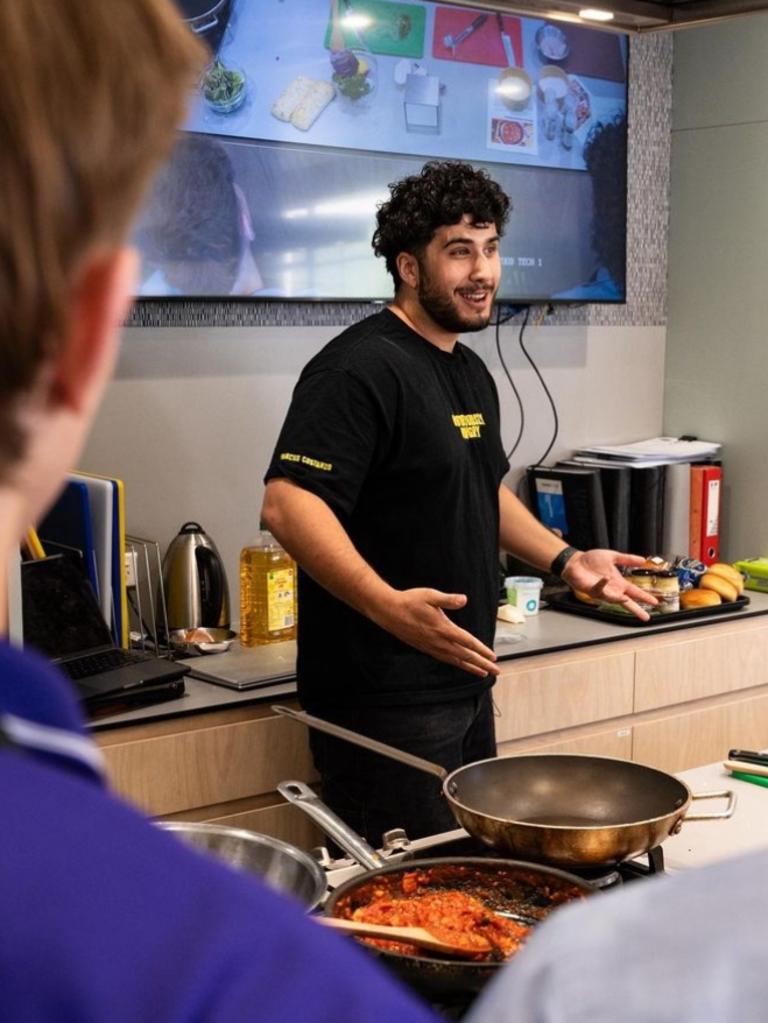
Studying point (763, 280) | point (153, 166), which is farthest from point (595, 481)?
point (153, 166)

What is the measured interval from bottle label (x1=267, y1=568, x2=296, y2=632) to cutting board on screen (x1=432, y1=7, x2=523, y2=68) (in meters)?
1.28

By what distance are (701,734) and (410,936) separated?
2196mm

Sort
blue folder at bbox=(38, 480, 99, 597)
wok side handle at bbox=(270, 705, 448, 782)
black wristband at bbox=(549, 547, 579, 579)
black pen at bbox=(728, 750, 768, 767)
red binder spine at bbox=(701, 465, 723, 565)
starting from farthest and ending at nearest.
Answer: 1. red binder spine at bbox=(701, 465, 723, 565)
2. blue folder at bbox=(38, 480, 99, 597)
3. black wristband at bbox=(549, 547, 579, 579)
4. black pen at bbox=(728, 750, 768, 767)
5. wok side handle at bbox=(270, 705, 448, 782)

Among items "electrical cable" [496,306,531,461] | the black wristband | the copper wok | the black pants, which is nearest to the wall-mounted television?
"electrical cable" [496,306,531,461]

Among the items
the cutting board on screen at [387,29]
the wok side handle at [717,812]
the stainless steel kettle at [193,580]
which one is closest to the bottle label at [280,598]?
the stainless steel kettle at [193,580]

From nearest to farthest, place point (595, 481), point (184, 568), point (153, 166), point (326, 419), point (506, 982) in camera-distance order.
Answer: point (506, 982)
point (153, 166)
point (326, 419)
point (184, 568)
point (595, 481)

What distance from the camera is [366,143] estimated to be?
315 cm

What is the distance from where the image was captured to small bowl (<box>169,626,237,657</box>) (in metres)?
2.86

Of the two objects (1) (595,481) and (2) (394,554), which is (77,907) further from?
(1) (595,481)

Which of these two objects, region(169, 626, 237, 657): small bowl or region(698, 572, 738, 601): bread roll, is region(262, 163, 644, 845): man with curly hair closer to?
region(169, 626, 237, 657): small bowl

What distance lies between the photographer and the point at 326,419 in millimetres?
2355

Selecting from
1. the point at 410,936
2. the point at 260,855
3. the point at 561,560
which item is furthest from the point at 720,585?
the point at 410,936

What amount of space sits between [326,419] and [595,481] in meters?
1.36

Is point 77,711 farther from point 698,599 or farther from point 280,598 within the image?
point 698,599
